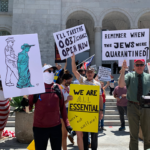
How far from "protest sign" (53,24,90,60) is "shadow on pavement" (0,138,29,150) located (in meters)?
2.69

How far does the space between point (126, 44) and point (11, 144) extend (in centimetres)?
424

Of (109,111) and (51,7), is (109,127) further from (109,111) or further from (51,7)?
(51,7)

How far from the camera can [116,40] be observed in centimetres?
539

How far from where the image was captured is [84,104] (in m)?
4.35

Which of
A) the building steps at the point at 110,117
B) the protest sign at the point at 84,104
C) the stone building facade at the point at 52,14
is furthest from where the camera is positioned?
the stone building facade at the point at 52,14

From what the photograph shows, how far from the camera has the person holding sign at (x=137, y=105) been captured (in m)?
4.00

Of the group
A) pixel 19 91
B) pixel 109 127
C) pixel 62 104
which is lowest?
pixel 109 127

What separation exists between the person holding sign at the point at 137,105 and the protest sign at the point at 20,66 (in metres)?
1.86

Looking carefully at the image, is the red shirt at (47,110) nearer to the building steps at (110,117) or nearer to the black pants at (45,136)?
the black pants at (45,136)

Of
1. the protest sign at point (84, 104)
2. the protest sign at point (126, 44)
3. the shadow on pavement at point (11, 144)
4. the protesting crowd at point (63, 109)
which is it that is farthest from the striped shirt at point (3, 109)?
the protest sign at point (126, 44)

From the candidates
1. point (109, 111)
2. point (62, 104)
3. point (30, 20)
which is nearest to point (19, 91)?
point (62, 104)

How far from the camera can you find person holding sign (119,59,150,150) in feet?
13.1

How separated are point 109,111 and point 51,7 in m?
11.8

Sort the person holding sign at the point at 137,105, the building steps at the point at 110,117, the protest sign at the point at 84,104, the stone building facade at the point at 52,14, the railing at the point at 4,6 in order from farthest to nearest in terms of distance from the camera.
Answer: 1. the railing at the point at 4,6
2. the stone building facade at the point at 52,14
3. the building steps at the point at 110,117
4. the protest sign at the point at 84,104
5. the person holding sign at the point at 137,105
